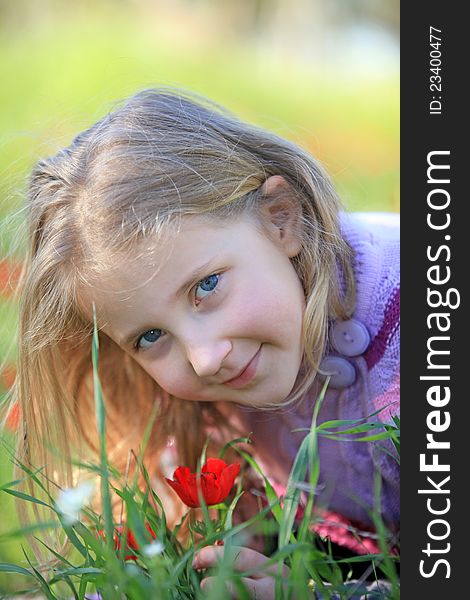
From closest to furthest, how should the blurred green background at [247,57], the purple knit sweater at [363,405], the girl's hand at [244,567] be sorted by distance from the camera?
the girl's hand at [244,567], the purple knit sweater at [363,405], the blurred green background at [247,57]

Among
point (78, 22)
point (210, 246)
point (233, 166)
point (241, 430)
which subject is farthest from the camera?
point (78, 22)

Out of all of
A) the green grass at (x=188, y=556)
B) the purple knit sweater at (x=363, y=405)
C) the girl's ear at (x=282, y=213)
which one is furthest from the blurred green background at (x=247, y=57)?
the green grass at (x=188, y=556)

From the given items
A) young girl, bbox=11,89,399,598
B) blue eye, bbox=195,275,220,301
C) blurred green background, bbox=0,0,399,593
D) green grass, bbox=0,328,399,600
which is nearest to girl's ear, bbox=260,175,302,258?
young girl, bbox=11,89,399,598

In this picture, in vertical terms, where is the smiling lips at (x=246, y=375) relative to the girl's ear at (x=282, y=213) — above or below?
below

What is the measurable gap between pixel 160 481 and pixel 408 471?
2.48ft

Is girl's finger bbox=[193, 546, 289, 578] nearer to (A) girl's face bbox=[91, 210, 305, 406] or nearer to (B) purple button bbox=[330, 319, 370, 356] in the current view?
(A) girl's face bbox=[91, 210, 305, 406]

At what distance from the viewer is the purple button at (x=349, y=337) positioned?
147 cm

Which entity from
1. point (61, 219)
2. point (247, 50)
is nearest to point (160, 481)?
point (61, 219)

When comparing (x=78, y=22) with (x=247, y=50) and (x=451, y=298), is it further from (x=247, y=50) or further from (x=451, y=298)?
(x=451, y=298)

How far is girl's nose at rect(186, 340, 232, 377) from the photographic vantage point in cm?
126

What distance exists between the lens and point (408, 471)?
101cm

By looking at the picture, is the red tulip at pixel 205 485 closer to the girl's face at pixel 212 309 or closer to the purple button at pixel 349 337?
the girl's face at pixel 212 309

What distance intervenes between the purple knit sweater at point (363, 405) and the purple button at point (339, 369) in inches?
0.6

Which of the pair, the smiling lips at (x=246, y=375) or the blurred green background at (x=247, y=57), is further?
the blurred green background at (x=247, y=57)
